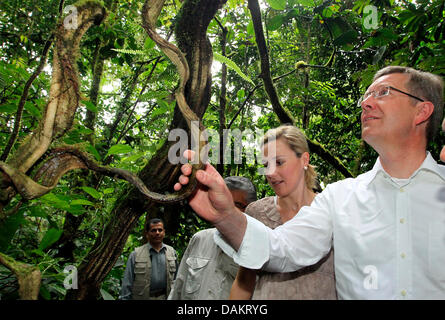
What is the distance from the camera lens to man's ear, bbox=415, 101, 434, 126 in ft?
4.99

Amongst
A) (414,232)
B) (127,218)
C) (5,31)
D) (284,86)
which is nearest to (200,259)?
(127,218)

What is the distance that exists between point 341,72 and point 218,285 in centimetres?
578

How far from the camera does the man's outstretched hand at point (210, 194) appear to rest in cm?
112

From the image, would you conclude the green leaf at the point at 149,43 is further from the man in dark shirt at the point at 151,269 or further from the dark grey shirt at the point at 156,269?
the dark grey shirt at the point at 156,269

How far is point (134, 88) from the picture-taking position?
13.8ft

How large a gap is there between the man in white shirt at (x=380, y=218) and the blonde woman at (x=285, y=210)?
0.37 feet

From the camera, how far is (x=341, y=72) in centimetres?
638

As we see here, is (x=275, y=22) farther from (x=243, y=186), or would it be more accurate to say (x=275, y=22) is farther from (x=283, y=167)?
(x=243, y=186)

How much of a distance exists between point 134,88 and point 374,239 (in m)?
3.73

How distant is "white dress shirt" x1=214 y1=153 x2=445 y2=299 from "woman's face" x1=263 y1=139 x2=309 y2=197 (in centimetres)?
58

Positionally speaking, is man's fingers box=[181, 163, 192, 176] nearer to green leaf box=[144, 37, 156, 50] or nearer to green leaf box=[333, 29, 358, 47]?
green leaf box=[144, 37, 156, 50]

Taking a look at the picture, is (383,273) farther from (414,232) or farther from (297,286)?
(297,286)

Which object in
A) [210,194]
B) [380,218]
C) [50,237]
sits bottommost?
[50,237]

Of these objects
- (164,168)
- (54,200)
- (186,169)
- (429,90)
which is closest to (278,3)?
(429,90)
